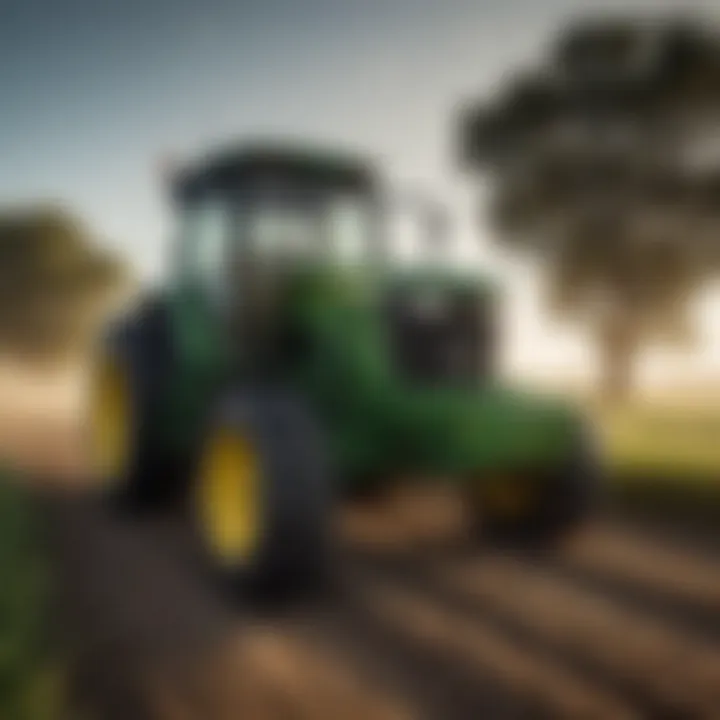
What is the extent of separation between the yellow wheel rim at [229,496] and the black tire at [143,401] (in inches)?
24.6

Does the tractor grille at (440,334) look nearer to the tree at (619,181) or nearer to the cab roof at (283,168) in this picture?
the cab roof at (283,168)

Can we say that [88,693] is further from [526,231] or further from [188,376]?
[526,231]

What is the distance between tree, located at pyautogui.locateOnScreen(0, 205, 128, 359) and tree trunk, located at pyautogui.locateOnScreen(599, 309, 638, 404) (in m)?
2.93

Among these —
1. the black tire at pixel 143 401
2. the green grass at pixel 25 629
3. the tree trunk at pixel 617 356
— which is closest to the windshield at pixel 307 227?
the black tire at pixel 143 401

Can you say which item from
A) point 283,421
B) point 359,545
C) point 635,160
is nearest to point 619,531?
point 359,545

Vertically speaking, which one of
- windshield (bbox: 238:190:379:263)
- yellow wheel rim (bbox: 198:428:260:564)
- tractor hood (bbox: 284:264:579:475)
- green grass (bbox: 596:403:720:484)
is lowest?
green grass (bbox: 596:403:720:484)

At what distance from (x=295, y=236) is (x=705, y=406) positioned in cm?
337

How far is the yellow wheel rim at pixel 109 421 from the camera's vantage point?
3.90 m

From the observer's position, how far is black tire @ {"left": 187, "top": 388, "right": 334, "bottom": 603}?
8.67 ft

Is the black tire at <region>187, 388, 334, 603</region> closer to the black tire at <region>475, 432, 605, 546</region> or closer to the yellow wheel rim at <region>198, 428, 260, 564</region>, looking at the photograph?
the yellow wheel rim at <region>198, 428, 260, 564</region>

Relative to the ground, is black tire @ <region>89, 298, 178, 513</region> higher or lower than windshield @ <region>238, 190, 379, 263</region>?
lower

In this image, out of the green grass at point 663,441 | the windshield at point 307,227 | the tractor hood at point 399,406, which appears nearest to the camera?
the tractor hood at point 399,406

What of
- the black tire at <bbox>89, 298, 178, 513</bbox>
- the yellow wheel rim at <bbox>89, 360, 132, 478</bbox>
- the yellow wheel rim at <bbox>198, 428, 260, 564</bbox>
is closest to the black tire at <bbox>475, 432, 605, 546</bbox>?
the yellow wheel rim at <bbox>198, 428, 260, 564</bbox>

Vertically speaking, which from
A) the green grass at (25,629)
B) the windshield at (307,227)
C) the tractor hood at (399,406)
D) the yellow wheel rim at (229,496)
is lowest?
the green grass at (25,629)
